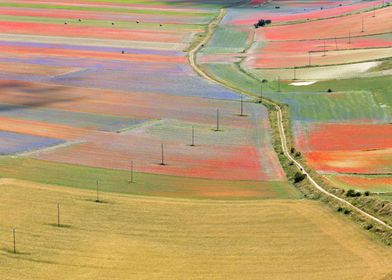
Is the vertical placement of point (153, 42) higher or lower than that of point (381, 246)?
higher

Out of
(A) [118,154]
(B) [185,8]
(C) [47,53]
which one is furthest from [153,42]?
(A) [118,154]

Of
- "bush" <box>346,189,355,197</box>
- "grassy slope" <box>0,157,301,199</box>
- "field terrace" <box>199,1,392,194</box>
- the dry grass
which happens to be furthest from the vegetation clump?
the dry grass

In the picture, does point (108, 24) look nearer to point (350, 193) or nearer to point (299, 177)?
point (299, 177)

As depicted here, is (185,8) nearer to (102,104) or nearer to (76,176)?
(102,104)

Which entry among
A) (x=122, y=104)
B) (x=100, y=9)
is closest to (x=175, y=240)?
(x=122, y=104)

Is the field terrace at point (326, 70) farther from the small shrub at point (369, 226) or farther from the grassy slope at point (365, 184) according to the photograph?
the small shrub at point (369, 226)

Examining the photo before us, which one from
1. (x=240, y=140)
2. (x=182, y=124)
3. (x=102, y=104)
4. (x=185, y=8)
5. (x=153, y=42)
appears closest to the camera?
(x=240, y=140)

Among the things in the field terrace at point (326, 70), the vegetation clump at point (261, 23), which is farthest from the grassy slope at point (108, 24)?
the vegetation clump at point (261, 23)

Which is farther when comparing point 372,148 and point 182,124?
point 182,124
